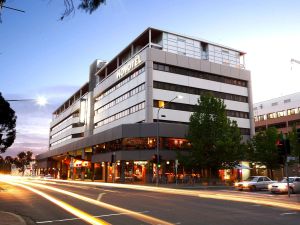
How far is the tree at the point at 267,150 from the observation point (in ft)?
173

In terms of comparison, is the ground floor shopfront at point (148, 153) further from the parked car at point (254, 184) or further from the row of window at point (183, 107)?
the parked car at point (254, 184)

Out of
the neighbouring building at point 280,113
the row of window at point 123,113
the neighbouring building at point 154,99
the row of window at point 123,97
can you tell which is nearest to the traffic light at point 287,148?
the neighbouring building at point 154,99

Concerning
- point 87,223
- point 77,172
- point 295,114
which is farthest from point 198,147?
point 295,114

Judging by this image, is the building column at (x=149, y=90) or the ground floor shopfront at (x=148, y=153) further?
the building column at (x=149, y=90)

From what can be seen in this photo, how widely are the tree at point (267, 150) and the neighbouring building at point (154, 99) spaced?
11.1 meters

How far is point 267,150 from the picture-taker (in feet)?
174

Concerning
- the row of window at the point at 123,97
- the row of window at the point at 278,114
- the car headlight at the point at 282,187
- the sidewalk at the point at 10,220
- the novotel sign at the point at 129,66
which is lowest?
the sidewalk at the point at 10,220

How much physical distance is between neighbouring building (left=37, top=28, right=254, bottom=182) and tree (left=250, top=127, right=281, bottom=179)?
438 inches

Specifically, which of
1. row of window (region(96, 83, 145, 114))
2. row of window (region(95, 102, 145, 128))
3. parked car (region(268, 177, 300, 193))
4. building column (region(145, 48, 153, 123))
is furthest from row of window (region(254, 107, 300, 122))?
parked car (region(268, 177, 300, 193))

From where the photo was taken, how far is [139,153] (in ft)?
175

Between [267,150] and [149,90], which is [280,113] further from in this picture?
[149,90]

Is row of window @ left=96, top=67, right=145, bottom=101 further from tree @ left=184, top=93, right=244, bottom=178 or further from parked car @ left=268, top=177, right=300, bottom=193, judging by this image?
parked car @ left=268, top=177, right=300, bottom=193

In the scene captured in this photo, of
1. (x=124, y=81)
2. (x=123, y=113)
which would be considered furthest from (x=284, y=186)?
(x=124, y=81)

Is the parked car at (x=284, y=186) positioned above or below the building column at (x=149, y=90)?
Answer: below
